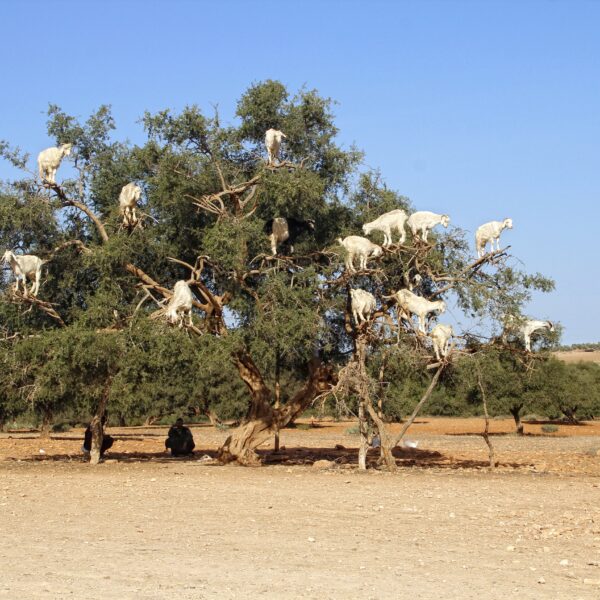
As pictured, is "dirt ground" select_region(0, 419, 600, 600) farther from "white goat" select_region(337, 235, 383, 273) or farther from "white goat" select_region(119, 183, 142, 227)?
"white goat" select_region(119, 183, 142, 227)

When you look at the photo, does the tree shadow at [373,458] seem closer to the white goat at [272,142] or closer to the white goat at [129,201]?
the white goat at [129,201]

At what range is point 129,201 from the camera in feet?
69.2

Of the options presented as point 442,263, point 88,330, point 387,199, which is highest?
point 387,199

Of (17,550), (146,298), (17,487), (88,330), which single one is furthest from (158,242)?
(17,550)

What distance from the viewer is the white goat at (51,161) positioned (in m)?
21.8

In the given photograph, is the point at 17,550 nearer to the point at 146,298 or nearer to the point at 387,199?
the point at 146,298

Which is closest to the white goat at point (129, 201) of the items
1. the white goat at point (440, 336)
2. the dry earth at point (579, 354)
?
the white goat at point (440, 336)

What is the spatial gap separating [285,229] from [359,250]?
239 cm

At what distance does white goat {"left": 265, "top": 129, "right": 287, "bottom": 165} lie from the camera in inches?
845

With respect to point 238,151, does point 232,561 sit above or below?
below

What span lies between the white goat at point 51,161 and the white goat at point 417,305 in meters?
8.37

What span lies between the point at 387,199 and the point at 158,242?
575cm

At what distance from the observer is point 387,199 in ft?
77.1

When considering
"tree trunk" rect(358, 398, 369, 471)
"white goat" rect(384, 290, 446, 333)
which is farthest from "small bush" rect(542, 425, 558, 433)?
"white goat" rect(384, 290, 446, 333)
